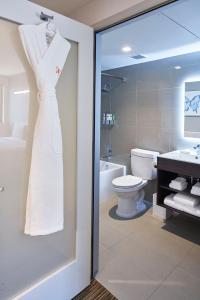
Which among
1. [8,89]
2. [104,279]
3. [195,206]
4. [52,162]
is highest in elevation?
[8,89]

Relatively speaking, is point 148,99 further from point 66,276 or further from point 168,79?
point 66,276

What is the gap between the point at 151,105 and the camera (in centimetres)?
328

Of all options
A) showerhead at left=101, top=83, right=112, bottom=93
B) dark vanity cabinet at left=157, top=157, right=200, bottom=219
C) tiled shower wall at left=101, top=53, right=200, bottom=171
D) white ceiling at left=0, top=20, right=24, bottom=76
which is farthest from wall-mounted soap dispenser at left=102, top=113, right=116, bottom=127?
white ceiling at left=0, top=20, right=24, bottom=76

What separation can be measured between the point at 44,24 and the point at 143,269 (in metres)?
2.08

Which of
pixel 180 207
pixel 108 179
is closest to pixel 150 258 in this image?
pixel 180 207

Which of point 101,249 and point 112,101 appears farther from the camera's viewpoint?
point 112,101

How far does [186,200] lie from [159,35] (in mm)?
1748

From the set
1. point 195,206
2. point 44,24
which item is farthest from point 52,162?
point 195,206

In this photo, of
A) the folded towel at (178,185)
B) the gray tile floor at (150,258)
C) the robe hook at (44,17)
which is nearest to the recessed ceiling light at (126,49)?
the robe hook at (44,17)

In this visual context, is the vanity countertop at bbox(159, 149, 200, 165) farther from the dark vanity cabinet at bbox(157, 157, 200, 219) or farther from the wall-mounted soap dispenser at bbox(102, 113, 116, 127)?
the wall-mounted soap dispenser at bbox(102, 113, 116, 127)

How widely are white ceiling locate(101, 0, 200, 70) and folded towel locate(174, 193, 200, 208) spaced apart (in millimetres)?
1685

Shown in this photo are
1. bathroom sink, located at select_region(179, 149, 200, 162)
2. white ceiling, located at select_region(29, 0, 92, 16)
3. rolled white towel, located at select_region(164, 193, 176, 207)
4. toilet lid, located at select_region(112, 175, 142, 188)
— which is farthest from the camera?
toilet lid, located at select_region(112, 175, 142, 188)

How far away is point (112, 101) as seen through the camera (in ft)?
12.7

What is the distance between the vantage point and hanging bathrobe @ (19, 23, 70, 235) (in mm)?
1302
